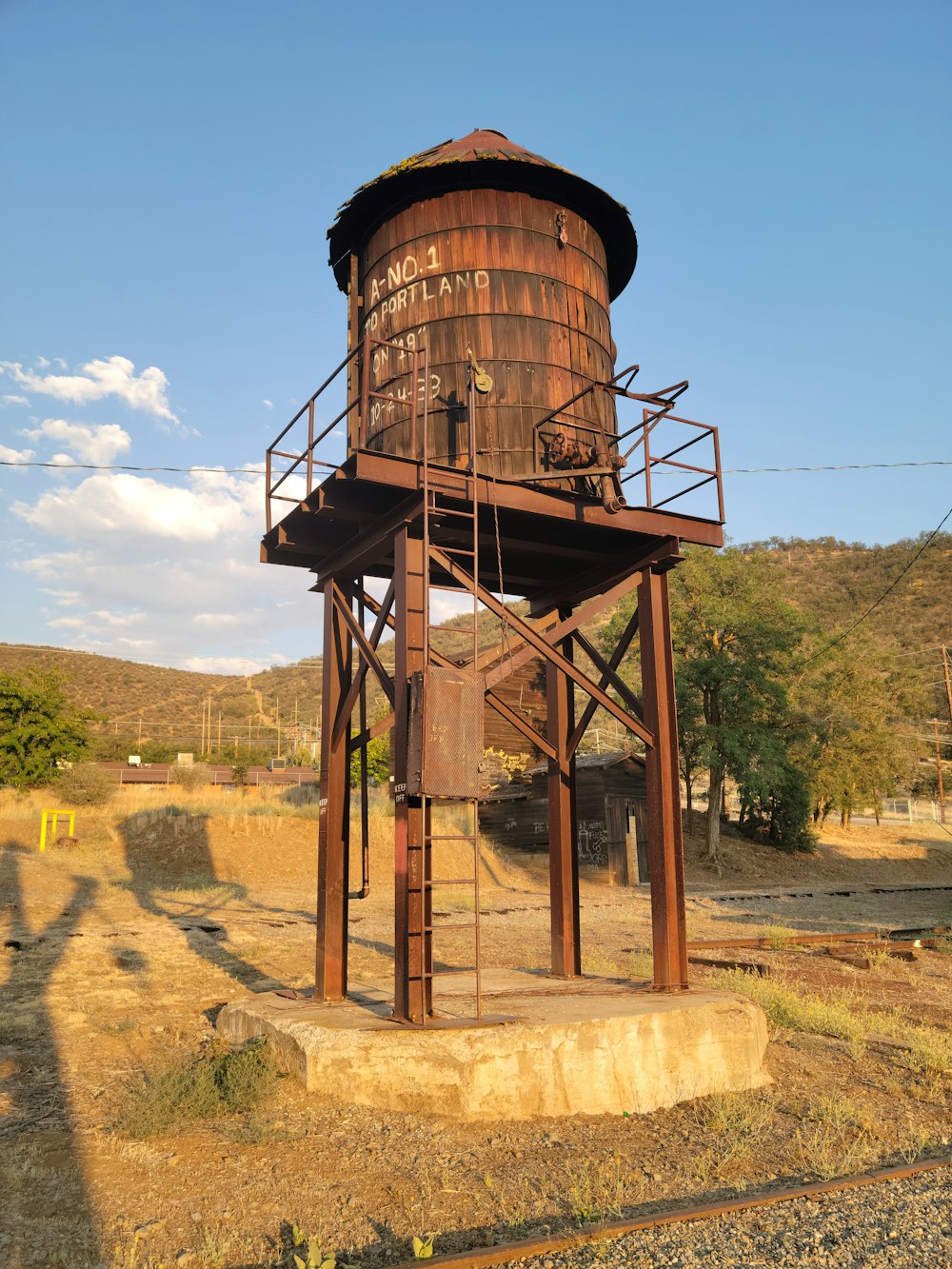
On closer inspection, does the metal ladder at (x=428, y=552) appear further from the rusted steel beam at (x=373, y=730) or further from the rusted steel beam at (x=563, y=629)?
the rusted steel beam at (x=373, y=730)

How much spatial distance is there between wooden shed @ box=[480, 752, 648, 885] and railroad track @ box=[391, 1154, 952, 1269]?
23.3 metres

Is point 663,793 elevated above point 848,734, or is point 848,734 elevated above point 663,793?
point 848,734

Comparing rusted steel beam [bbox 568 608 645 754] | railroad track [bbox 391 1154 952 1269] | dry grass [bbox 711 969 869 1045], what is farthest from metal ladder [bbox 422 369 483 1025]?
dry grass [bbox 711 969 869 1045]

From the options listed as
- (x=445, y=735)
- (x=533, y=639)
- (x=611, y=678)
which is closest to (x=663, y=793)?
(x=611, y=678)

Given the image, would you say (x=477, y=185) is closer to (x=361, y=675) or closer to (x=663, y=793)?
(x=361, y=675)

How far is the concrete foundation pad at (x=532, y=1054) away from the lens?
23.4ft

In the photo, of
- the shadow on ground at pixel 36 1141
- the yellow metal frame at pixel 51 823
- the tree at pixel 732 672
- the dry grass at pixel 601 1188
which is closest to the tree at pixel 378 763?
the tree at pixel 732 672

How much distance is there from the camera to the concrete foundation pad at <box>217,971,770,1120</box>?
7.12m

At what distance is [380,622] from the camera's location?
9.62m

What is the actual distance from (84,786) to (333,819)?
24.1 meters

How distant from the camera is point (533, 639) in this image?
916 centimetres

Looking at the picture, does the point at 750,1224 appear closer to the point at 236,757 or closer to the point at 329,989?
the point at 329,989

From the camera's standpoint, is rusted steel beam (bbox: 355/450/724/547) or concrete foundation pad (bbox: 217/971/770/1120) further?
rusted steel beam (bbox: 355/450/724/547)

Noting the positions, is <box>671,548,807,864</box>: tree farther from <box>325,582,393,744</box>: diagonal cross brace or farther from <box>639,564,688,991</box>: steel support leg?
<box>325,582,393,744</box>: diagonal cross brace
